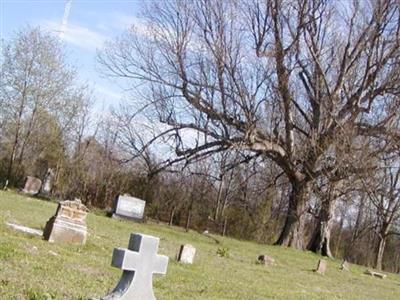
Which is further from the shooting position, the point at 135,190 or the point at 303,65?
the point at 135,190

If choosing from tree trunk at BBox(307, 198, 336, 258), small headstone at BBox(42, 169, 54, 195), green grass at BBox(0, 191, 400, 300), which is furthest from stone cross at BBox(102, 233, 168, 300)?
small headstone at BBox(42, 169, 54, 195)

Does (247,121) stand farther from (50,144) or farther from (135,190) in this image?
(50,144)

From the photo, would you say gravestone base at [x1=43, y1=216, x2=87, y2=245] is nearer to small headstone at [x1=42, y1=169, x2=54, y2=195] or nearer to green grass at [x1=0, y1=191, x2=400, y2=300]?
green grass at [x1=0, y1=191, x2=400, y2=300]

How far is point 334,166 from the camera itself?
80.7 feet

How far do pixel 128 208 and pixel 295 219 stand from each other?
7422 mm

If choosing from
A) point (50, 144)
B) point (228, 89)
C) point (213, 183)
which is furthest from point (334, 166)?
point (50, 144)

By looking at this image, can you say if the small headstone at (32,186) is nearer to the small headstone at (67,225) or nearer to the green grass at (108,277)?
the green grass at (108,277)

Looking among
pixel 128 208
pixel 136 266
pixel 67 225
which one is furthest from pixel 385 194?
pixel 136 266

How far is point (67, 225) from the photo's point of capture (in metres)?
11.6

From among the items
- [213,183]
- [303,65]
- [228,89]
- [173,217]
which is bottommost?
[173,217]

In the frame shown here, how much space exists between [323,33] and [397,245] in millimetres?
33170

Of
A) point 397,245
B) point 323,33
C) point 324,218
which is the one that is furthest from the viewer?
point 397,245

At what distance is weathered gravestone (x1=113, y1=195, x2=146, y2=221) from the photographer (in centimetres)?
2731

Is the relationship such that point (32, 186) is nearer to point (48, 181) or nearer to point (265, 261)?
point (48, 181)
